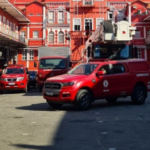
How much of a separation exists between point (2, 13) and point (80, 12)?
10.8 m

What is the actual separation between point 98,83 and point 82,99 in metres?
1.02

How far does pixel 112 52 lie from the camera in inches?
519

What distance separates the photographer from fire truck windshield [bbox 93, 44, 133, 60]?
13.1m

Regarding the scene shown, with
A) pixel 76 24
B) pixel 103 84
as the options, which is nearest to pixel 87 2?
pixel 76 24

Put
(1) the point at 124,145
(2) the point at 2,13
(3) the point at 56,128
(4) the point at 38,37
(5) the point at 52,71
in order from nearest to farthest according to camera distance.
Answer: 1. (1) the point at 124,145
2. (3) the point at 56,128
3. (5) the point at 52,71
4. (2) the point at 2,13
5. (4) the point at 38,37

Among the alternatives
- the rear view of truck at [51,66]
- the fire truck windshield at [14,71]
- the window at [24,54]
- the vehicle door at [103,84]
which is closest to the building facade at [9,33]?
the window at [24,54]

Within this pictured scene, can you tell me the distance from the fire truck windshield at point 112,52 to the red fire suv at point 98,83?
1.84 meters

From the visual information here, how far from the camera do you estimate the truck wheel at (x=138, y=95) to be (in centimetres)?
1088

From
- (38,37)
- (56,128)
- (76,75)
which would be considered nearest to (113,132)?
(56,128)

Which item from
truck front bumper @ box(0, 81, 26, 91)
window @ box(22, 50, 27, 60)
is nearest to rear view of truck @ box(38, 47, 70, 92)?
truck front bumper @ box(0, 81, 26, 91)

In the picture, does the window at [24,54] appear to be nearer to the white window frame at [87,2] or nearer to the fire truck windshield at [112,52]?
the white window frame at [87,2]

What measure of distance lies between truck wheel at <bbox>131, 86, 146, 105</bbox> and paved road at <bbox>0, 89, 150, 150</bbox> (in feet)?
7.15

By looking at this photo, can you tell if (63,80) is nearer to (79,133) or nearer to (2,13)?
(79,133)

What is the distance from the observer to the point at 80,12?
36094 millimetres
